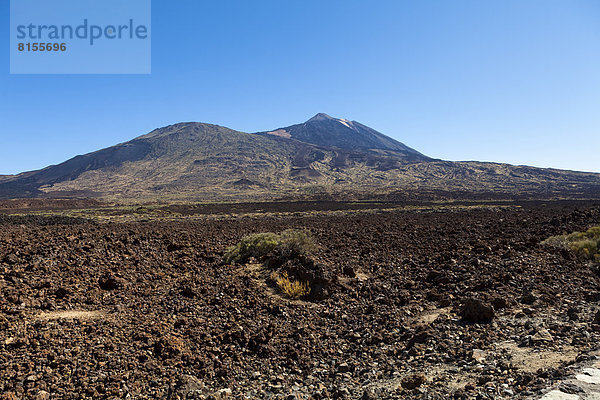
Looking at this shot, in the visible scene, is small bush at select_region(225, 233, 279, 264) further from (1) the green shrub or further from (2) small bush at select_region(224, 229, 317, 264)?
(1) the green shrub

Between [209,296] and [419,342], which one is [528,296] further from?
[209,296]

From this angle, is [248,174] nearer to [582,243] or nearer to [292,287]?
[582,243]

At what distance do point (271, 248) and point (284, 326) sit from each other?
17.9 feet

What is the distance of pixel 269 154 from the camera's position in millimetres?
166250

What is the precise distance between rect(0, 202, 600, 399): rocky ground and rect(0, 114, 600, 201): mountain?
80.7 m

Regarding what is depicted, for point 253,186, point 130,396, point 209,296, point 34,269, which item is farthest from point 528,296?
point 253,186

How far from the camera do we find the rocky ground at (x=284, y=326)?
15.0 ft

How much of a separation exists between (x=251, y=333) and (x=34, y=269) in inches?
240

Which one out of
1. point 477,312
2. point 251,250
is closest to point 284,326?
point 477,312

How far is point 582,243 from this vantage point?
1046 cm

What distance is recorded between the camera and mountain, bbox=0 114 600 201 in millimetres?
103562

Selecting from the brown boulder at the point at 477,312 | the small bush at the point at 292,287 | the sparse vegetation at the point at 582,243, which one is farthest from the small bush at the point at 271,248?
the sparse vegetation at the point at 582,243

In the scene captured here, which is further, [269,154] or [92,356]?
[269,154]

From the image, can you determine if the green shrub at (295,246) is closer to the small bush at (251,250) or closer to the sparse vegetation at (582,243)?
the small bush at (251,250)
